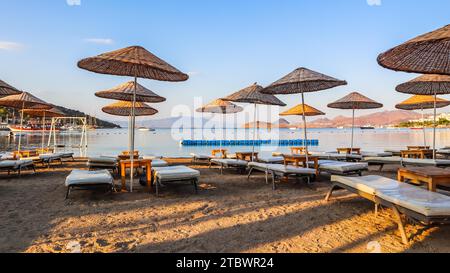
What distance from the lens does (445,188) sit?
13.7ft

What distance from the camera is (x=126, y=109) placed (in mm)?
9984

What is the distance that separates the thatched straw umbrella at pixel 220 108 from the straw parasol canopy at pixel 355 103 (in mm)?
3784

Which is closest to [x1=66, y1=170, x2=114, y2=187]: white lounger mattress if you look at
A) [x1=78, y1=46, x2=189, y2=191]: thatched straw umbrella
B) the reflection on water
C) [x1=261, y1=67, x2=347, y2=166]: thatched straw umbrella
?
[x1=78, y1=46, x2=189, y2=191]: thatched straw umbrella

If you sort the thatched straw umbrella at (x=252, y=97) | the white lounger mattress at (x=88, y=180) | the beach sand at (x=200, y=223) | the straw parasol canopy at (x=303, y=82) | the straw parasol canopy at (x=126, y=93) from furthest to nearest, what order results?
the thatched straw umbrella at (x=252, y=97) → the straw parasol canopy at (x=126, y=93) → the straw parasol canopy at (x=303, y=82) → the white lounger mattress at (x=88, y=180) → the beach sand at (x=200, y=223)

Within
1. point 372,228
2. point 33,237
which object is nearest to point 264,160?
point 372,228

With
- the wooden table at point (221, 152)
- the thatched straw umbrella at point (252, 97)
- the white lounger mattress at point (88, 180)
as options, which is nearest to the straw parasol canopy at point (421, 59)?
the thatched straw umbrella at point (252, 97)

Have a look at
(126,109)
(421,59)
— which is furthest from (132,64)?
(126,109)

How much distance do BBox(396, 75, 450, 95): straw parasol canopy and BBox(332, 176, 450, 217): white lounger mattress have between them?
4071 millimetres

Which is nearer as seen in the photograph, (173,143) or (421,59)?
(421,59)

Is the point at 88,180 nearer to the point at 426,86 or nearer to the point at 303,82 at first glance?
→ the point at 303,82

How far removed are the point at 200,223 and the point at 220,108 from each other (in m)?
8.49

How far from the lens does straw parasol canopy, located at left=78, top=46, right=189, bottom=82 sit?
446 centimetres

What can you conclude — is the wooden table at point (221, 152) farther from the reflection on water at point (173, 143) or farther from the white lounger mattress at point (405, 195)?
the white lounger mattress at point (405, 195)

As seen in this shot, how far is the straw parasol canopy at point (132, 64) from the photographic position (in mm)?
4461
